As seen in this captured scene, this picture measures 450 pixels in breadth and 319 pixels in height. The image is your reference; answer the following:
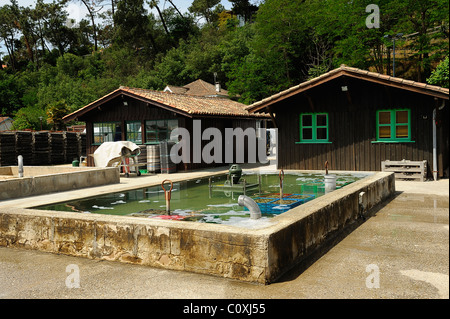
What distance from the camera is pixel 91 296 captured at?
185 inches

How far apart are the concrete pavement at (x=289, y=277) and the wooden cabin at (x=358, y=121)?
356 inches

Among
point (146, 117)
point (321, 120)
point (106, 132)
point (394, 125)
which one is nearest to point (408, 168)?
point (394, 125)

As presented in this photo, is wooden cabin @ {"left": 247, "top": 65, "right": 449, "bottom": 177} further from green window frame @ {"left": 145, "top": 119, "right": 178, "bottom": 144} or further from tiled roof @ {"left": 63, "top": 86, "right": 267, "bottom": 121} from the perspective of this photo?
green window frame @ {"left": 145, "top": 119, "right": 178, "bottom": 144}

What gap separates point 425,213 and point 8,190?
10650 millimetres

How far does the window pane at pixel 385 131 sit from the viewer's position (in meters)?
16.0

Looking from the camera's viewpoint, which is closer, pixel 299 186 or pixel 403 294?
pixel 403 294

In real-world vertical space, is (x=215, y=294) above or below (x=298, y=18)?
below

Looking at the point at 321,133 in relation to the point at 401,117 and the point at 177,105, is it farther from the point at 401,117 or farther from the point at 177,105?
the point at 177,105

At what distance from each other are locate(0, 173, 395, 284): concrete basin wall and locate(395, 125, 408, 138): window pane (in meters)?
9.32

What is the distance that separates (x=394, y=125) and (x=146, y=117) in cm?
1128

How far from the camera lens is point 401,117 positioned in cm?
1570

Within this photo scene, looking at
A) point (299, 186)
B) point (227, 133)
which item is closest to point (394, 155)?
point (299, 186)
